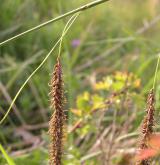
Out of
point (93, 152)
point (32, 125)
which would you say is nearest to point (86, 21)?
point (32, 125)

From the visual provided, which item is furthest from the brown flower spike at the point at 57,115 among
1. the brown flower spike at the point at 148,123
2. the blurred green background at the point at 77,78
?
the blurred green background at the point at 77,78

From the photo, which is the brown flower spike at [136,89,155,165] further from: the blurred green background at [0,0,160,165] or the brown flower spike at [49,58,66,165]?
the blurred green background at [0,0,160,165]

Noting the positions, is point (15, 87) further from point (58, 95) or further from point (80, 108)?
point (58, 95)

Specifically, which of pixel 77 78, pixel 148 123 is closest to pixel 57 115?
pixel 148 123

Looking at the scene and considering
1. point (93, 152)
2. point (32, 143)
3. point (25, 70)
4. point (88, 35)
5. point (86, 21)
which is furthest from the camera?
point (86, 21)

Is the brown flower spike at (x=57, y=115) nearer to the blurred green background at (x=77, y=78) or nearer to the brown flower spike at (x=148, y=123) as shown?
the brown flower spike at (x=148, y=123)

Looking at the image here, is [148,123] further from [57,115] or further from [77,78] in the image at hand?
[77,78]
